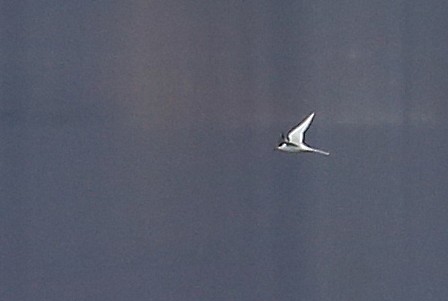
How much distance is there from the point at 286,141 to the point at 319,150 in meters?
0.14

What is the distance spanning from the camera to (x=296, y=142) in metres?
3.31

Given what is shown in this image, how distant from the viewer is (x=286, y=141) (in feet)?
10.9

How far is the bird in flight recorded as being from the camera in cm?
330

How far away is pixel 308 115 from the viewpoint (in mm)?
3369

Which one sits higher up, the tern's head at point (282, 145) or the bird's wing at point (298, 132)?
the bird's wing at point (298, 132)

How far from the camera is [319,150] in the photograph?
3.34 m

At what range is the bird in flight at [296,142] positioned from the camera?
10.8ft

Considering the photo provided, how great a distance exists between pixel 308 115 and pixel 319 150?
0.48 ft

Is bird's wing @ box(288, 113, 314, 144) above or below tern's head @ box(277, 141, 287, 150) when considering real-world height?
above

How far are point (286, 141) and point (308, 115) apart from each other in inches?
5.8
